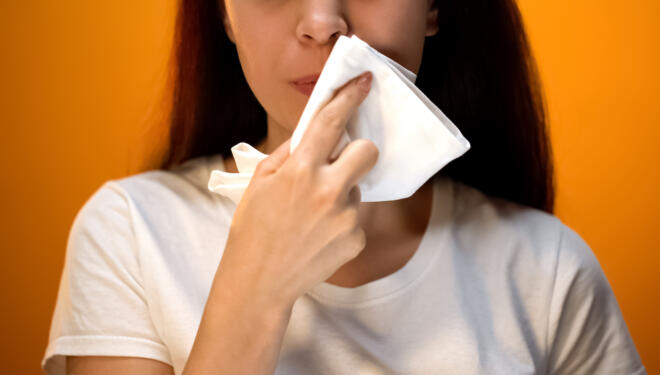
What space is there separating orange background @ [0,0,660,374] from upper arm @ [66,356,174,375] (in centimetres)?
83

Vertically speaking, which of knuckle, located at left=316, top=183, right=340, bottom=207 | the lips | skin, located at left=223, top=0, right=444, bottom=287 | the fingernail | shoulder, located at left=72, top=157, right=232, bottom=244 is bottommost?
shoulder, located at left=72, top=157, right=232, bottom=244

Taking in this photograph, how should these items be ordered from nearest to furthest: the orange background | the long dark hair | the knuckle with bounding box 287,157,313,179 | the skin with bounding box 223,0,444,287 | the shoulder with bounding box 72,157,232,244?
the knuckle with bounding box 287,157,313,179 → the skin with bounding box 223,0,444,287 → the shoulder with bounding box 72,157,232,244 → the long dark hair → the orange background

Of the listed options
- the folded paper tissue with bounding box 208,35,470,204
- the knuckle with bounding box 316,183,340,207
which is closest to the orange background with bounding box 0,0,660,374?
the folded paper tissue with bounding box 208,35,470,204

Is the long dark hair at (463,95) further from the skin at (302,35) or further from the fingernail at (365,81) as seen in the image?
the fingernail at (365,81)

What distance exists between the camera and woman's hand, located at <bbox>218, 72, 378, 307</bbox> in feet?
Answer: 2.28

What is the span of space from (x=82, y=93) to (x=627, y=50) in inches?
50.0

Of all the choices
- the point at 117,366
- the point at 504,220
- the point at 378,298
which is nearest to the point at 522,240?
the point at 504,220

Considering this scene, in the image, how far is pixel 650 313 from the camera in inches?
66.8

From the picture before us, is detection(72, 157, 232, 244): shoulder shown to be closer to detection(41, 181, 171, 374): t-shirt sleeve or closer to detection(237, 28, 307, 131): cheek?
detection(41, 181, 171, 374): t-shirt sleeve

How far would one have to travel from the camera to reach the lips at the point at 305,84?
82 centimetres

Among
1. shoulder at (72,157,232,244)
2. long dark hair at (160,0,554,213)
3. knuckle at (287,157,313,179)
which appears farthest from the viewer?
long dark hair at (160,0,554,213)

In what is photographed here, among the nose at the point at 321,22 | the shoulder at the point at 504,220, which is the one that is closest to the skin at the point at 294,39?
the nose at the point at 321,22

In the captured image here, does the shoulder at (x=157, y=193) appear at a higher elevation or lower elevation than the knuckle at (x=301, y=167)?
lower

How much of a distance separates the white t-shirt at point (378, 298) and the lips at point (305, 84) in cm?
23
